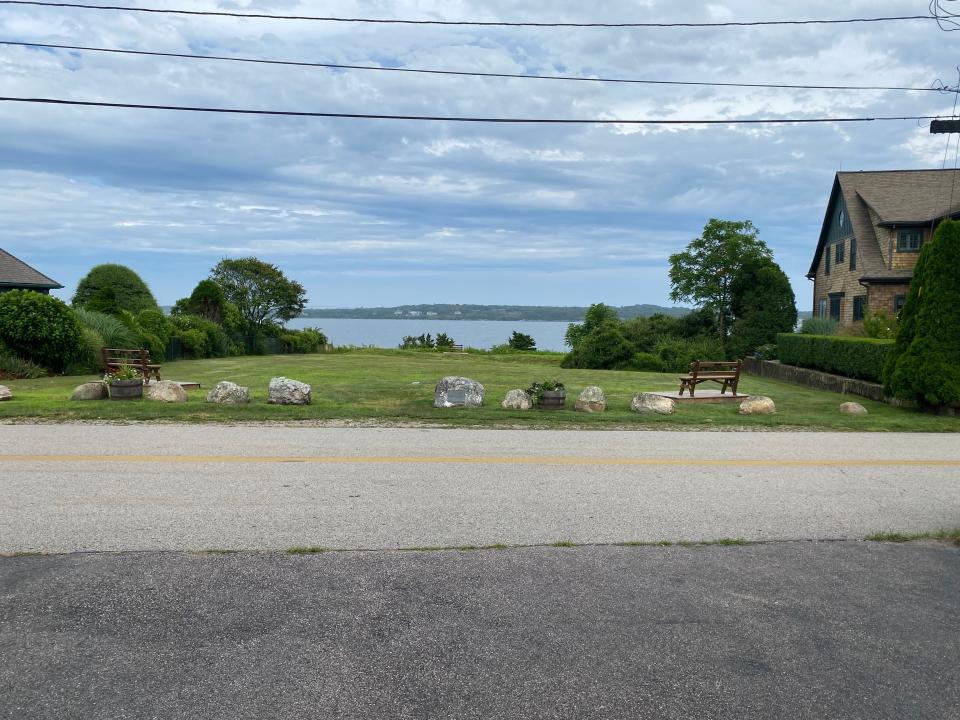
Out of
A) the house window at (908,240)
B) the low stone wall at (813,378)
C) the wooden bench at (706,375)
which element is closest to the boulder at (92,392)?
the wooden bench at (706,375)

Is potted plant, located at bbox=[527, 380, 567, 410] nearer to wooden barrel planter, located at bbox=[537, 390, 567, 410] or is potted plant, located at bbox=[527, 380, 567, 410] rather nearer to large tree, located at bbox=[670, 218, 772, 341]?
wooden barrel planter, located at bbox=[537, 390, 567, 410]

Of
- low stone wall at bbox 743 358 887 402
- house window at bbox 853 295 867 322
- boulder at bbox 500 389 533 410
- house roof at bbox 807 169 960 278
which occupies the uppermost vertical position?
house roof at bbox 807 169 960 278

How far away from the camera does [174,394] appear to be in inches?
608

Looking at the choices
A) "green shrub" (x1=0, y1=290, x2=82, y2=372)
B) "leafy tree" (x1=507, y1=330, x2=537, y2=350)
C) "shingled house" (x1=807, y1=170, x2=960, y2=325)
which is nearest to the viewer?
"green shrub" (x1=0, y1=290, x2=82, y2=372)

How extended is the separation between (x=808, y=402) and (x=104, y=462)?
47.9 feet

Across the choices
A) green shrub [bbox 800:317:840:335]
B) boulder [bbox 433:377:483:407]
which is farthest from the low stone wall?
boulder [bbox 433:377:483:407]

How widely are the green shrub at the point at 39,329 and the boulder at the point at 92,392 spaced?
9005 millimetres

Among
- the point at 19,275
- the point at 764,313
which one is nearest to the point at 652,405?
the point at 764,313

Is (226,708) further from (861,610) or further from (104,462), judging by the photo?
(104,462)

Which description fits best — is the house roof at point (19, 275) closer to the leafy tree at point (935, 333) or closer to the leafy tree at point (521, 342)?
the leafy tree at point (521, 342)

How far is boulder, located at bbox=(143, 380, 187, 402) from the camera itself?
1540 centimetres

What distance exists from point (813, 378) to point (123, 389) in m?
19.2

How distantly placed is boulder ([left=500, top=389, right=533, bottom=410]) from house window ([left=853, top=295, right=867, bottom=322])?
24.3 metres

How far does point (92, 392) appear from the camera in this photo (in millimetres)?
15539
